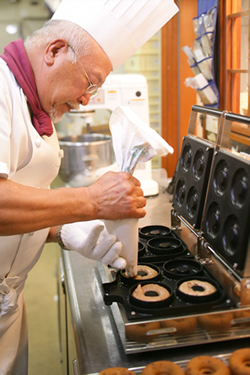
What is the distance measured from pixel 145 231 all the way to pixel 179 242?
0.62 feet

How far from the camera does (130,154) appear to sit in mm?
1088

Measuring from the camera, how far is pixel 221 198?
108cm

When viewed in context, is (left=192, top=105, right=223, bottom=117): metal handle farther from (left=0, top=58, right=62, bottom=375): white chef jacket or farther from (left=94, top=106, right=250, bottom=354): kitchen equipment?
(left=0, top=58, right=62, bottom=375): white chef jacket

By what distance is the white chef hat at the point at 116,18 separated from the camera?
48.0 inches

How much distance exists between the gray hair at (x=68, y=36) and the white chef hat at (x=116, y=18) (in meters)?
0.03

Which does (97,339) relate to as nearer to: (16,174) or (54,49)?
(16,174)

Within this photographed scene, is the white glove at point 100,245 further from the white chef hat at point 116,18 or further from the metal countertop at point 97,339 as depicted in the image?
the white chef hat at point 116,18

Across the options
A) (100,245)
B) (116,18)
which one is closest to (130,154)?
(100,245)

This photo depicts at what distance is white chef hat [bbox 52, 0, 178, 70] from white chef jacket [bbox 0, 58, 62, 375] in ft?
0.89

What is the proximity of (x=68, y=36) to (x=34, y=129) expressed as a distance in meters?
0.29

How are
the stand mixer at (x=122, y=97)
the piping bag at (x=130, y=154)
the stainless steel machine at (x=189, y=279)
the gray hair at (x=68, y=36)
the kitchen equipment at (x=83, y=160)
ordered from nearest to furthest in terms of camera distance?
the stainless steel machine at (x=189, y=279) < the piping bag at (x=130, y=154) < the gray hair at (x=68, y=36) < the stand mixer at (x=122, y=97) < the kitchen equipment at (x=83, y=160)

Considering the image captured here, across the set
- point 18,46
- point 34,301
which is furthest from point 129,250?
point 34,301

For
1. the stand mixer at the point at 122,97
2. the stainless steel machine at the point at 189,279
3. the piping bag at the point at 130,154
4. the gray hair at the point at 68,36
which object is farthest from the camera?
the stand mixer at the point at 122,97

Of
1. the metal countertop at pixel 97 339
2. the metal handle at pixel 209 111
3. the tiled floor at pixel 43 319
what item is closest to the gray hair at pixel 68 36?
the metal handle at pixel 209 111
